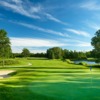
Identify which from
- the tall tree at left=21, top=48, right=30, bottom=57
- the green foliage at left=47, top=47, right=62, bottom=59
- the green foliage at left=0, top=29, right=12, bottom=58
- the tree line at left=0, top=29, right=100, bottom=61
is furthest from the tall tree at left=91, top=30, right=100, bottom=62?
the tall tree at left=21, top=48, right=30, bottom=57

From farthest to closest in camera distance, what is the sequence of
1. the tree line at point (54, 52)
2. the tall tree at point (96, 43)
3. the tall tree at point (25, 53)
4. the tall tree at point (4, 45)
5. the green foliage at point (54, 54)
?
1. the tall tree at point (25, 53)
2. the green foliage at point (54, 54)
3. the tall tree at point (4, 45)
4. the tree line at point (54, 52)
5. the tall tree at point (96, 43)

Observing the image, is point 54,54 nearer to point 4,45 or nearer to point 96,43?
point 4,45

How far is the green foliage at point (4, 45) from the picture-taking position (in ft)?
201

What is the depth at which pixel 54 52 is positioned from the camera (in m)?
127

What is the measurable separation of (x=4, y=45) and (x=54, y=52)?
215 feet

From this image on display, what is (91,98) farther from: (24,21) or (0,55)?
(0,55)

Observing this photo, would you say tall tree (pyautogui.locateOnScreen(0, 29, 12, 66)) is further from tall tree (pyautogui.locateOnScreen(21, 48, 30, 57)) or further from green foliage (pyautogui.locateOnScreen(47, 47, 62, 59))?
tall tree (pyautogui.locateOnScreen(21, 48, 30, 57))

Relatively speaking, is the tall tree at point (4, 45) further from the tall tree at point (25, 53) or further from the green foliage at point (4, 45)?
the tall tree at point (25, 53)

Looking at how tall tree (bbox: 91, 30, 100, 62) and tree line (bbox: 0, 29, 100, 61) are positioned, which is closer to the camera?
tall tree (bbox: 91, 30, 100, 62)

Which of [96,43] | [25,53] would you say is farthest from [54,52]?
[96,43]

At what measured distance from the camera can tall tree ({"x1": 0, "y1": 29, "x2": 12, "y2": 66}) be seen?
61312 mm

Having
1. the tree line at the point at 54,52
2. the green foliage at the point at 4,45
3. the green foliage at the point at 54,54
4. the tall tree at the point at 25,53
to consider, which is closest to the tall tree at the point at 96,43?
the tree line at the point at 54,52

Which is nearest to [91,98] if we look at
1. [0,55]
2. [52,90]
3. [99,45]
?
[52,90]

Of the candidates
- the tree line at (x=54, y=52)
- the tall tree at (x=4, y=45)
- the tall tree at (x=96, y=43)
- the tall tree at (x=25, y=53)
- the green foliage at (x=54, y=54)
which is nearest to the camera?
the tall tree at (x=96, y=43)
